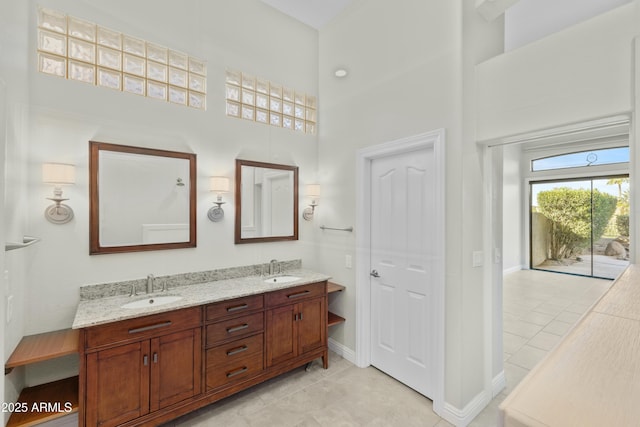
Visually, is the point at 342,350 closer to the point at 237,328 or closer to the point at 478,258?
the point at 237,328

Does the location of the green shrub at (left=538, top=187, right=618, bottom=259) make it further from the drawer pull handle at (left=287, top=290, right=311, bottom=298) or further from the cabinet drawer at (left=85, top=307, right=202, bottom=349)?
the cabinet drawer at (left=85, top=307, right=202, bottom=349)

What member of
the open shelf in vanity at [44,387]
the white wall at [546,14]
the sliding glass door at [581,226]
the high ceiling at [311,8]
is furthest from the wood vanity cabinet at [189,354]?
the white wall at [546,14]

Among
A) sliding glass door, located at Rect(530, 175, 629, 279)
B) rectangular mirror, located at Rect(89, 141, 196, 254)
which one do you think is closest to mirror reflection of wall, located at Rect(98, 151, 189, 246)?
rectangular mirror, located at Rect(89, 141, 196, 254)

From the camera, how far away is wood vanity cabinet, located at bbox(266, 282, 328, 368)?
2455 mm

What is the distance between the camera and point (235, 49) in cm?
283

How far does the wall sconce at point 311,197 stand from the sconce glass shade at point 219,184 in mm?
992

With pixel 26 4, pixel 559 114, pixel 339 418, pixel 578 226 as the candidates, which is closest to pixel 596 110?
pixel 559 114

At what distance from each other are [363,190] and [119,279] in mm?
2279

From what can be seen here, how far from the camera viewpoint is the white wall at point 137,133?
1.90 metres

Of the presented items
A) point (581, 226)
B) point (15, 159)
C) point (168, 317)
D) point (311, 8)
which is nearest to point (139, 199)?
point (15, 159)

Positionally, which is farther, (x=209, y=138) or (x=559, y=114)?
(x=209, y=138)

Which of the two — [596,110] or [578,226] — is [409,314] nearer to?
[596,110]

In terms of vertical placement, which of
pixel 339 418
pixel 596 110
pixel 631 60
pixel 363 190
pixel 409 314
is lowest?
pixel 339 418

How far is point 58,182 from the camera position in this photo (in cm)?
193
